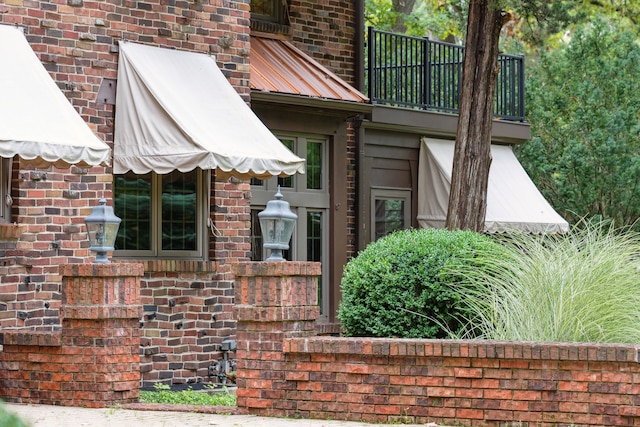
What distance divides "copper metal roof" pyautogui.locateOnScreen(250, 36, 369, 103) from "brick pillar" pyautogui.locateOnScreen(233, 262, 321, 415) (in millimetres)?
5406

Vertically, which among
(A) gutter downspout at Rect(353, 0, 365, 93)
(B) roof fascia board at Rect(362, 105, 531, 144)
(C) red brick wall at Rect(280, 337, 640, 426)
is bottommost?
(C) red brick wall at Rect(280, 337, 640, 426)

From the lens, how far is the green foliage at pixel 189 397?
412 inches

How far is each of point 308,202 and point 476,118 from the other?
2.70m

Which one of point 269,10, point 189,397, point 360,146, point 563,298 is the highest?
point 269,10

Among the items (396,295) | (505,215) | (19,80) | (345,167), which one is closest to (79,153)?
(19,80)

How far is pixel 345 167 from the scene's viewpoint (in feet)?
52.7

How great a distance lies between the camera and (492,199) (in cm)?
1766

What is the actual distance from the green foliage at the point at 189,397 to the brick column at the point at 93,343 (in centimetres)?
102

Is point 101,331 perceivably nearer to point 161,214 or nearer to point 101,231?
point 101,231

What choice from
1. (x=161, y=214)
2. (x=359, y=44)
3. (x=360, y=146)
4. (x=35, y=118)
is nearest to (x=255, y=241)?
(x=161, y=214)

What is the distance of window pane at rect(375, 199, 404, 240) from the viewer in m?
17.6

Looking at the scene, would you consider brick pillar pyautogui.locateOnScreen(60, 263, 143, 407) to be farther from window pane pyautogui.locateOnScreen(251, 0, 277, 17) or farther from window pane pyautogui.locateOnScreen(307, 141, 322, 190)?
window pane pyautogui.locateOnScreen(251, 0, 277, 17)

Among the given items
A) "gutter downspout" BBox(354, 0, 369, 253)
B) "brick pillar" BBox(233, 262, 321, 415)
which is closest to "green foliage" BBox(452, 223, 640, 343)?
"brick pillar" BBox(233, 262, 321, 415)

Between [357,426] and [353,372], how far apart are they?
0.53 meters
